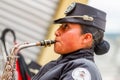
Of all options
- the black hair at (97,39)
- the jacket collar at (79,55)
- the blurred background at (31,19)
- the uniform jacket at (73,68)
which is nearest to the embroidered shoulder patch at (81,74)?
the uniform jacket at (73,68)

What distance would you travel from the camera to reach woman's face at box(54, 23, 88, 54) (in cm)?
251

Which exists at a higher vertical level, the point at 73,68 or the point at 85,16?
the point at 85,16

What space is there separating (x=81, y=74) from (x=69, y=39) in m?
0.26

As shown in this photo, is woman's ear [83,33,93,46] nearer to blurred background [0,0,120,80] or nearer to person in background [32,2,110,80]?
person in background [32,2,110,80]

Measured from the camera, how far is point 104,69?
16.5ft

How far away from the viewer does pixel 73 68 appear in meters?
2.39

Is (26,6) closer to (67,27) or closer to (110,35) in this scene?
(110,35)

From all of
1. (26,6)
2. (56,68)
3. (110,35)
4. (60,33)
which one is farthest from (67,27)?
(26,6)

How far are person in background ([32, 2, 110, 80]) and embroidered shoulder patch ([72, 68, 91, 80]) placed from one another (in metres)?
0.04

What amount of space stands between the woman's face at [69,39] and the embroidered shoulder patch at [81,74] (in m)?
0.19

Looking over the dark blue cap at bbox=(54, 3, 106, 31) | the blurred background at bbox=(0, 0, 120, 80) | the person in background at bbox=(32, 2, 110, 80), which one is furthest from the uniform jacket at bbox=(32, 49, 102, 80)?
the blurred background at bbox=(0, 0, 120, 80)

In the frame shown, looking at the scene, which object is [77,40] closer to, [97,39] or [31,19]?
[97,39]

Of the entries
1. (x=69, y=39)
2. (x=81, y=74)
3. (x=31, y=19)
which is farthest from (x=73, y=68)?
(x=31, y=19)

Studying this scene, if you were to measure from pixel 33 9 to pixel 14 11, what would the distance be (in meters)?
0.25
